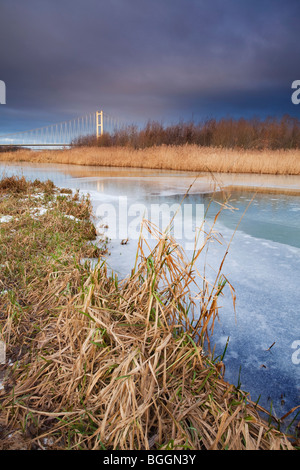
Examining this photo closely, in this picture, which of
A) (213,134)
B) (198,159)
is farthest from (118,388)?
(213,134)

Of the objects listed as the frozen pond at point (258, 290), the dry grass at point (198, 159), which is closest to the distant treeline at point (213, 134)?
the dry grass at point (198, 159)

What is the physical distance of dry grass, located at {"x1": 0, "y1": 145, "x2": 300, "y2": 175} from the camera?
393 inches

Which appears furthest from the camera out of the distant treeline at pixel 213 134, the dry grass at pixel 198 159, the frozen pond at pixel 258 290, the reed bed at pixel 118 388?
the distant treeline at pixel 213 134

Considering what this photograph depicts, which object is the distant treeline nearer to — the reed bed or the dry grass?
the dry grass

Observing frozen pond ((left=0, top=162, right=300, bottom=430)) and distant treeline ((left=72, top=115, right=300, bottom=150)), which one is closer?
frozen pond ((left=0, top=162, right=300, bottom=430))

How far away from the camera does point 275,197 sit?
5.80 meters

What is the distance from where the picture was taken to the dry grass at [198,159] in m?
9.98

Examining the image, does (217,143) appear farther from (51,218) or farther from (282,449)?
(282,449)

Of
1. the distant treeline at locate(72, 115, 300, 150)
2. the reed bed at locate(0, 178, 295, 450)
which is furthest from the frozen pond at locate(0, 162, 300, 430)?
the distant treeline at locate(72, 115, 300, 150)

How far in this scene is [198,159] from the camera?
424 inches

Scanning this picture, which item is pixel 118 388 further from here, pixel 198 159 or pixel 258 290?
pixel 198 159

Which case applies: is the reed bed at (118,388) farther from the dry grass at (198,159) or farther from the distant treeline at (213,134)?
the distant treeline at (213,134)
